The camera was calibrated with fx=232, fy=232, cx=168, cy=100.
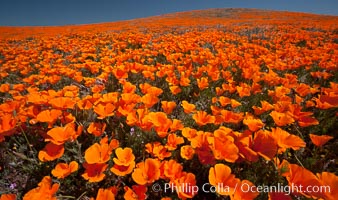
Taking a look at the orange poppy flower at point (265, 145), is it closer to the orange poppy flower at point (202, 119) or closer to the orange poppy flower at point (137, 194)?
the orange poppy flower at point (202, 119)

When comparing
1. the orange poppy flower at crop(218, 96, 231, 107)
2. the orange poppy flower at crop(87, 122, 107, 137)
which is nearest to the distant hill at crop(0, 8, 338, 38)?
the orange poppy flower at crop(218, 96, 231, 107)

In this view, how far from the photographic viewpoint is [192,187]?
5.25 feet

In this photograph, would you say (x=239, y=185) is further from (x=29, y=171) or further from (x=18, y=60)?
(x=18, y=60)

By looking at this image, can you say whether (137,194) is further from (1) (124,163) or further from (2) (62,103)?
(2) (62,103)

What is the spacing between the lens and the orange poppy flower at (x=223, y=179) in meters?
1.54

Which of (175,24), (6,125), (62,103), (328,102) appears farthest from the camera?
(175,24)

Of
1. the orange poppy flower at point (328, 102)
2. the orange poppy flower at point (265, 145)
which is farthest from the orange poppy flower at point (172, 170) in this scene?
the orange poppy flower at point (328, 102)

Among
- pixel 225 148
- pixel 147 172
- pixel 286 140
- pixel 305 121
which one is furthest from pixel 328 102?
pixel 147 172

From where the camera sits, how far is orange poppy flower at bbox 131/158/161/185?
1656 millimetres

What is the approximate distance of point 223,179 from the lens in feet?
5.37

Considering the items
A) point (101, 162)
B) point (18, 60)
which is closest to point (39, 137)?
point (101, 162)

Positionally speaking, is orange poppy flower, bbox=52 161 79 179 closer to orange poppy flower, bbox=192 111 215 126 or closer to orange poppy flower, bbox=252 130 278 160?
orange poppy flower, bbox=192 111 215 126

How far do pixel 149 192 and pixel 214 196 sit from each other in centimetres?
58

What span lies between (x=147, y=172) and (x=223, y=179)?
55 cm
